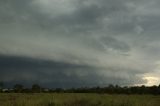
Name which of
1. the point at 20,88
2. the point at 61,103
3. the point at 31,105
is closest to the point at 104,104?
the point at 61,103

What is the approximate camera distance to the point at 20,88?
116 m

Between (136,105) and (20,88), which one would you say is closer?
(136,105)

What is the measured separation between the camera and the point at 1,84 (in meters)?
117

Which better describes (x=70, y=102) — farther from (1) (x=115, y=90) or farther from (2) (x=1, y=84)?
(2) (x=1, y=84)

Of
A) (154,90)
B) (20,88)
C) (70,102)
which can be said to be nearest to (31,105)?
(70,102)

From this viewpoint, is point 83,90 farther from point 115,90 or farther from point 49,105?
point 49,105

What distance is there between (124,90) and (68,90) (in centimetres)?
1794

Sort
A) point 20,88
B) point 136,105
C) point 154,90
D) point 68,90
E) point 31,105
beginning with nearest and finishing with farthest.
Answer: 1. point 31,105
2. point 136,105
3. point 154,90
4. point 68,90
5. point 20,88

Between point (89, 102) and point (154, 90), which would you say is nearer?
point (89, 102)

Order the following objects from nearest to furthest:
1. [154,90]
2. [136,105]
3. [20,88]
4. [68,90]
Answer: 1. [136,105]
2. [154,90]
3. [68,90]
4. [20,88]

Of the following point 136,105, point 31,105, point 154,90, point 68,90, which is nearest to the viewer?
point 31,105

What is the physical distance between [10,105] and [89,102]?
7490 mm

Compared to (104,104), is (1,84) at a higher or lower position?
higher

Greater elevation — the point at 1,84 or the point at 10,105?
the point at 1,84
